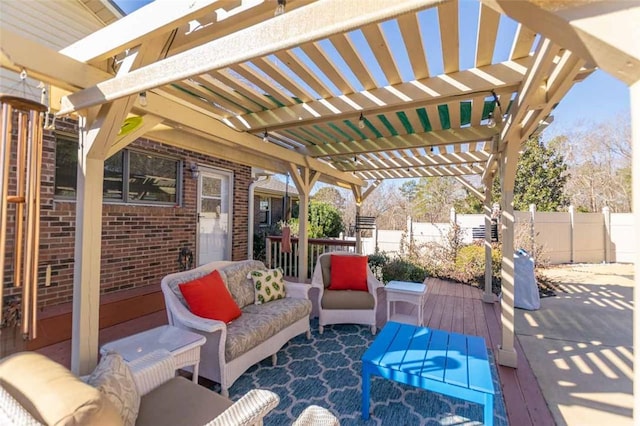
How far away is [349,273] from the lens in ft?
14.4

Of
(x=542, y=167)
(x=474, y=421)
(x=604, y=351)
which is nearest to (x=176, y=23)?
(x=474, y=421)

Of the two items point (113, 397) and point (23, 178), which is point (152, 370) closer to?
point (113, 397)

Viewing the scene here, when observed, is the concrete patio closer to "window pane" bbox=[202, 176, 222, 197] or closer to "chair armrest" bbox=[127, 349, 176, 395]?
"chair armrest" bbox=[127, 349, 176, 395]

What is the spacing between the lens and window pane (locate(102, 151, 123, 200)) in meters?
4.38

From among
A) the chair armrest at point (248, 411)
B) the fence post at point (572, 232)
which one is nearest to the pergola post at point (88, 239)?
the chair armrest at point (248, 411)

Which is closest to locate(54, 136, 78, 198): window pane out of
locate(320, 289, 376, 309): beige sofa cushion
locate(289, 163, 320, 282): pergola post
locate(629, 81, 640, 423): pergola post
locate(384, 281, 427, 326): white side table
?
locate(289, 163, 320, 282): pergola post

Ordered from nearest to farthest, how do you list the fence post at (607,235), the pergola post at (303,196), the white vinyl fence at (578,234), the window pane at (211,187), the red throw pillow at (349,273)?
the red throw pillow at (349,273) → the pergola post at (303,196) → the window pane at (211,187) → the white vinyl fence at (578,234) → the fence post at (607,235)

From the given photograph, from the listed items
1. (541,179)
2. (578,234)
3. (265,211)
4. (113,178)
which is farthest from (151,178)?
(541,179)

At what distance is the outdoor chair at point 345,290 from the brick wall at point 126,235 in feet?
9.06

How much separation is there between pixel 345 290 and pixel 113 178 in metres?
3.84

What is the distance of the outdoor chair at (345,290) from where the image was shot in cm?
406

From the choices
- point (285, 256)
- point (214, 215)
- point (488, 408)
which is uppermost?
point (214, 215)

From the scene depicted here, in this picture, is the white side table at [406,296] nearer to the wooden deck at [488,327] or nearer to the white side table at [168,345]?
the wooden deck at [488,327]

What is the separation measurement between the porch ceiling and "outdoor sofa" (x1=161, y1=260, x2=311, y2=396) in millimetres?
1536
